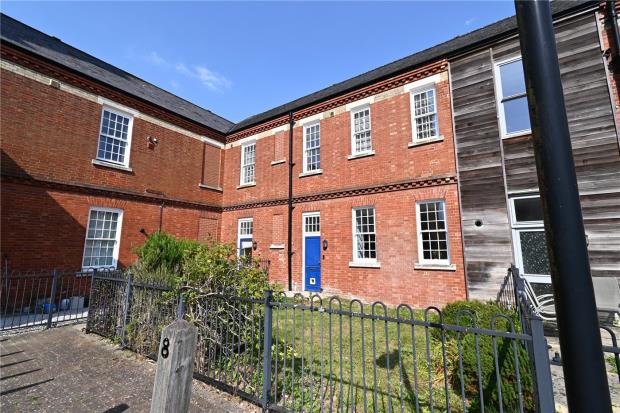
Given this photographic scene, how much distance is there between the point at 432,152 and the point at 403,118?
6.02 ft

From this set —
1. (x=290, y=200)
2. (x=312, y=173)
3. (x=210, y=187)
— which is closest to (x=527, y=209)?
(x=312, y=173)

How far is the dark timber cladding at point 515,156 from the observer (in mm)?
7398

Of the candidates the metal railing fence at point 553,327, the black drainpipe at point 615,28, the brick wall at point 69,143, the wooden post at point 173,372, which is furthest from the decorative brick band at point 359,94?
the wooden post at point 173,372

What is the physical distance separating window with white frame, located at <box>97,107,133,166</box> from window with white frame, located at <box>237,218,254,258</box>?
6.12 metres

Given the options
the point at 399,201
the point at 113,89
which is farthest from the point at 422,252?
the point at 113,89

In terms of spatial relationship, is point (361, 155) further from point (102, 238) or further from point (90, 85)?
point (90, 85)

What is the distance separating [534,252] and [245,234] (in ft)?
40.7

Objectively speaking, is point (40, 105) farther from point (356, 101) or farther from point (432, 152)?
point (432, 152)

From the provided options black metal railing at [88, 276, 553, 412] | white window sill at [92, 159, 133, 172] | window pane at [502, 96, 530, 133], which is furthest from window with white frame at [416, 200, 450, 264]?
white window sill at [92, 159, 133, 172]

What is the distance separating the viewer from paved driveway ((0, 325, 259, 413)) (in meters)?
3.97

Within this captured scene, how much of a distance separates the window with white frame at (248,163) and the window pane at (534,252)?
40.3 feet

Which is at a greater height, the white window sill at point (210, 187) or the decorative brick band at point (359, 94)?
the decorative brick band at point (359, 94)

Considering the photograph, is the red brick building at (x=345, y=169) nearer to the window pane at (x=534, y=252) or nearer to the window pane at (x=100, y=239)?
the window pane at (x=100, y=239)

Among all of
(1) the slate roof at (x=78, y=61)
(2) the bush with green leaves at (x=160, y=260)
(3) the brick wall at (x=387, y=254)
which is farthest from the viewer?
(1) the slate roof at (x=78, y=61)
